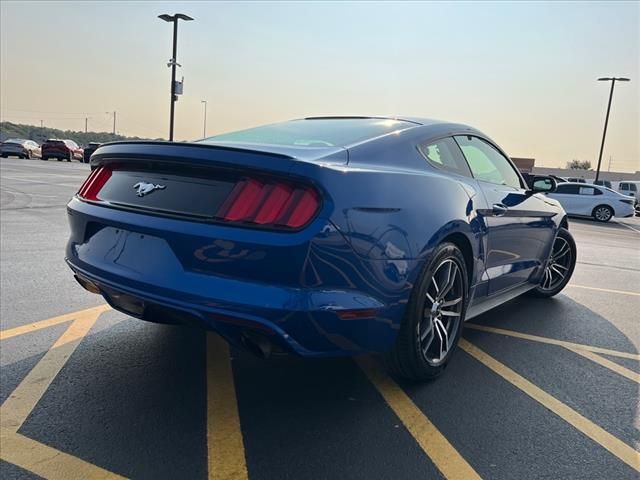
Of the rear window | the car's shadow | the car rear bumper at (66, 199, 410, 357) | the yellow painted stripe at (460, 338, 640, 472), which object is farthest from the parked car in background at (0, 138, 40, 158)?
the yellow painted stripe at (460, 338, 640, 472)

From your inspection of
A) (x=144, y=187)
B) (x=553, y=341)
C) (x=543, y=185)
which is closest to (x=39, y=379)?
(x=144, y=187)

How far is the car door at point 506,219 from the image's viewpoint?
3.48 meters

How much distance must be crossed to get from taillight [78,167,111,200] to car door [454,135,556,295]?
2.19 m

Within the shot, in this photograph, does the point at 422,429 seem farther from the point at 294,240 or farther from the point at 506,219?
the point at 506,219

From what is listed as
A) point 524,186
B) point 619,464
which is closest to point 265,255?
point 619,464

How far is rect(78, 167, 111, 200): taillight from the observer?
2.90m

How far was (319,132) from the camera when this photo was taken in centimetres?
323

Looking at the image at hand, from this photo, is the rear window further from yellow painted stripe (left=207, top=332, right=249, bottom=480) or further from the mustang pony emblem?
yellow painted stripe (left=207, top=332, right=249, bottom=480)

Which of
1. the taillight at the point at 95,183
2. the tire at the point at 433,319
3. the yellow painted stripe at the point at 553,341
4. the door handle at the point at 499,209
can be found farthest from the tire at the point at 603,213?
the taillight at the point at 95,183

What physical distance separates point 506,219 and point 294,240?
2.05m

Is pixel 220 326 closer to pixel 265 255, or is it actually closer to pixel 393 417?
pixel 265 255

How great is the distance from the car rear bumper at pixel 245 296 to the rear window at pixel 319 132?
2.61 feet

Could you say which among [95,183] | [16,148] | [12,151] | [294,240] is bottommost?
[12,151]

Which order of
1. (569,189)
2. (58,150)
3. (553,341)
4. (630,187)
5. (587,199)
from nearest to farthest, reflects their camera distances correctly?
(553,341), (587,199), (569,189), (630,187), (58,150)
